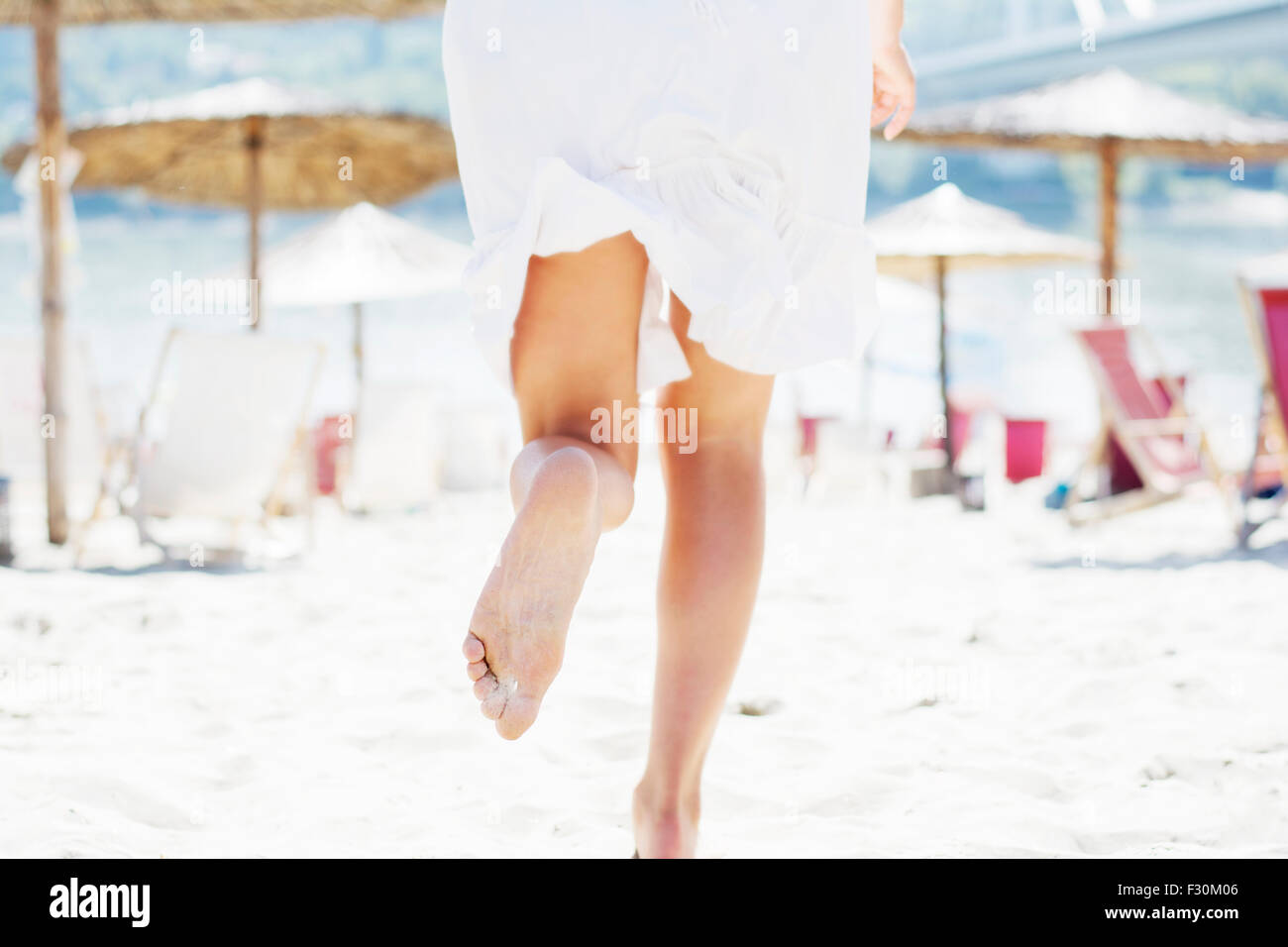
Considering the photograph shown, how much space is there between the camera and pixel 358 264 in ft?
22.1

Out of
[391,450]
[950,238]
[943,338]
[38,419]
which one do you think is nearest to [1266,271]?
[950,238]

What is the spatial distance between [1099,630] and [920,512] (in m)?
3.46

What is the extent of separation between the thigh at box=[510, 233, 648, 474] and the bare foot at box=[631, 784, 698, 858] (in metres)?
0.36

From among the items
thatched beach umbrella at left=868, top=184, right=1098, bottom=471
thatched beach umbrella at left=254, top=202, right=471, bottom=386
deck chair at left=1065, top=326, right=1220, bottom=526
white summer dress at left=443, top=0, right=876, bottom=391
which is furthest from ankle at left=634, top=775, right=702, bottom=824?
thatched beach umbrella at left=868, top=184, right=1098, bottom=471

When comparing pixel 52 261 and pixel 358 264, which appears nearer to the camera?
pixel 52 261

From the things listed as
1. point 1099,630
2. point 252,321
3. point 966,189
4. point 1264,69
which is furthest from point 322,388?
point 1264,69

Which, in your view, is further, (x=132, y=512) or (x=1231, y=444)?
(x=1231, y=444)

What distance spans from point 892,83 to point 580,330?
25.1 inches

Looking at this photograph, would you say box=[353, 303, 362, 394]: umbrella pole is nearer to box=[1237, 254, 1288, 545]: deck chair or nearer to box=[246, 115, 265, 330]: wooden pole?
box=[246, 115, 265, 330]: wooden pole

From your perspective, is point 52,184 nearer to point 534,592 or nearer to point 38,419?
point 38,419

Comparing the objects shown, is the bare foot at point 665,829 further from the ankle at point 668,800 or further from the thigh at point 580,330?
the thigh at point 580,330

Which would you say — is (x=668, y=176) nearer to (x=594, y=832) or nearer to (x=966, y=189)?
(x=594, y=832)

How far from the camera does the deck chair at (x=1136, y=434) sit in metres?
4.75

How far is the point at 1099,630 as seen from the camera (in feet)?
9.01
